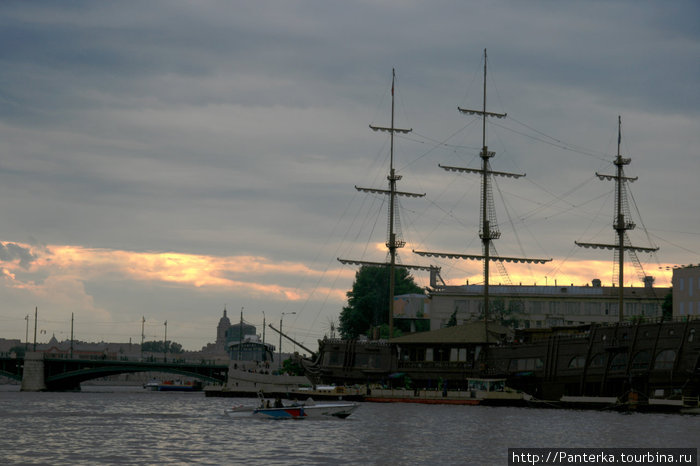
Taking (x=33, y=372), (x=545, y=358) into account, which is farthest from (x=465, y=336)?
(x=33, y=372)

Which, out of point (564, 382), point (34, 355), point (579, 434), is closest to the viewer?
point (579, 434)

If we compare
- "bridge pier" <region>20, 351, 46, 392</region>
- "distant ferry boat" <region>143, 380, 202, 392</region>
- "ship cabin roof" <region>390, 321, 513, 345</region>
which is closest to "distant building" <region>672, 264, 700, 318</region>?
"ship cabin roof" <region>390, 321, 513, 345</region>

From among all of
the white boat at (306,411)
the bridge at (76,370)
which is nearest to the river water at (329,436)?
the white boat at (306,411)

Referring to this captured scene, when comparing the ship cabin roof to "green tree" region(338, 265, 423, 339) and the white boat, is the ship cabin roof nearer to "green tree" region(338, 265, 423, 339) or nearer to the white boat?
the white boat

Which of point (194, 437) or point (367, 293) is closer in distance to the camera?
point (194, 437)

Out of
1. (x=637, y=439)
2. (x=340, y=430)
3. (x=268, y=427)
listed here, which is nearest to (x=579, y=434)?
(x=637, y=439)

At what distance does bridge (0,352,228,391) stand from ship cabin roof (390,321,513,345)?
4636 centimetres

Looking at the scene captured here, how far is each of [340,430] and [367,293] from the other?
87.3m

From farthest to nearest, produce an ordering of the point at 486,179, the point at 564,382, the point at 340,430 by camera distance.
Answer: the point at 486,179 < the point at 564,382 < the point at 340,430

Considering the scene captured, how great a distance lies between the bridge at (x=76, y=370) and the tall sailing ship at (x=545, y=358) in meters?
34.7

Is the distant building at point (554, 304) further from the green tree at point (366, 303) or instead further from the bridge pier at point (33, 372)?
the bridge pier at point (33, 372)

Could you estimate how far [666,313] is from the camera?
118m

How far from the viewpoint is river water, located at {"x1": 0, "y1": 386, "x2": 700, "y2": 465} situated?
4050 centimetres

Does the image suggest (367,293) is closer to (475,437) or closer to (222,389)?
(222,389)
